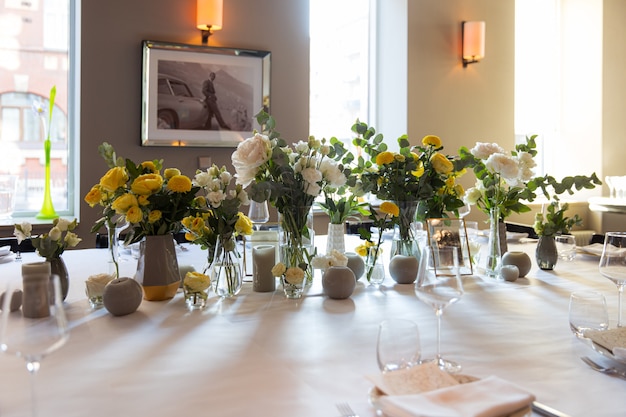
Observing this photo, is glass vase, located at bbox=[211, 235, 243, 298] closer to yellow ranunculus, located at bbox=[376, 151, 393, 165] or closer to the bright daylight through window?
yellow ranunculus, located at bbox=[376, 151, 393, 165]

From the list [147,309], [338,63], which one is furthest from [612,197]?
[147,309]

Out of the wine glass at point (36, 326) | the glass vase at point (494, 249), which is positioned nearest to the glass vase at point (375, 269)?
the glass vase at point (494, 249)

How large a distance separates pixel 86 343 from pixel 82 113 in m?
2.89

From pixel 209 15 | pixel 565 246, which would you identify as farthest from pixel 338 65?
pixel 565 246

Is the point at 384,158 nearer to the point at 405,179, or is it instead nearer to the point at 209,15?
the point at 405,179

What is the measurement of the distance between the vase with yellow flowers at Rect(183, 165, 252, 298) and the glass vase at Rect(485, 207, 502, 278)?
33.8 inches

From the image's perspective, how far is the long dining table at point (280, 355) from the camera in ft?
3.10

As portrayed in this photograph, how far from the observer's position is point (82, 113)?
3799mm

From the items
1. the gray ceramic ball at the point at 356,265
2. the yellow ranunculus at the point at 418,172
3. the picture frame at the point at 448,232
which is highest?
the yellow ranunculus at the point at 418,172

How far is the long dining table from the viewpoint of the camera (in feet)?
3.10

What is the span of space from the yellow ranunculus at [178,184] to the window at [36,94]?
2.69 meters

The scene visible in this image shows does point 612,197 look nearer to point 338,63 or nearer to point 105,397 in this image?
point 338,63

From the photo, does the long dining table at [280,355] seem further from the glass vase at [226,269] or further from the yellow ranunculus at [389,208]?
the yellow ranunculus at [389,208]

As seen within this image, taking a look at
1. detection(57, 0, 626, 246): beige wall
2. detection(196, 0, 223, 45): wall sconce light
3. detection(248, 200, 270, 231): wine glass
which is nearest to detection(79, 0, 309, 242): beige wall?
detection(57, 0, 626, 246): beige wall
